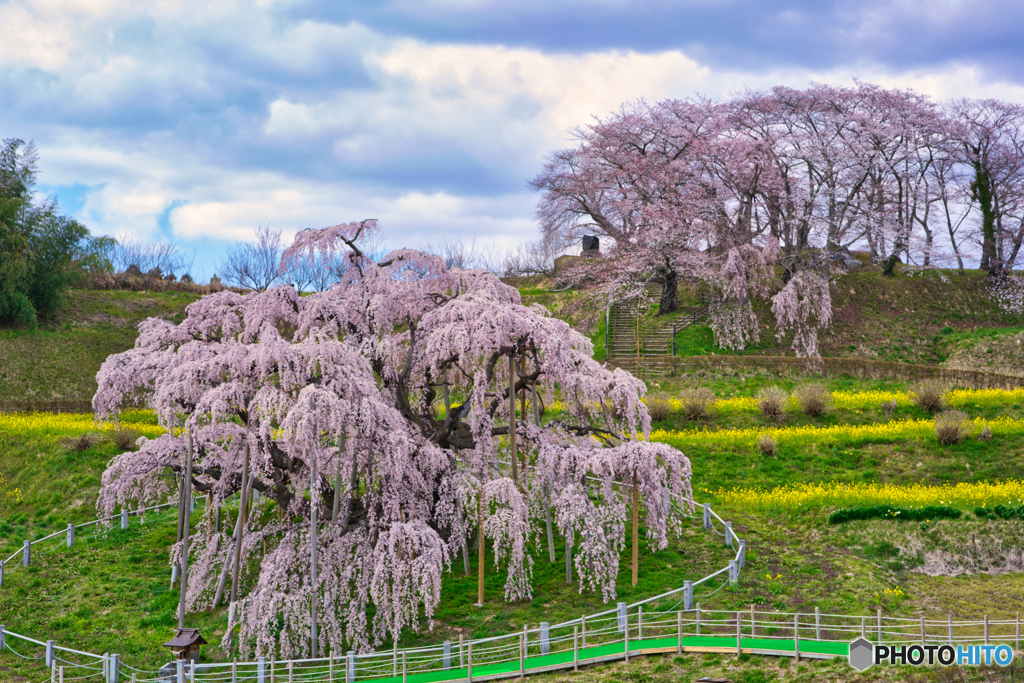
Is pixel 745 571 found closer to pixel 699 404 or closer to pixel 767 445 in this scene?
pixel 767 445

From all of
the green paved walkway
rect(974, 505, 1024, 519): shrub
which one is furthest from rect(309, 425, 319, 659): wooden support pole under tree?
rect(974, 505, 1024, 519): shrub

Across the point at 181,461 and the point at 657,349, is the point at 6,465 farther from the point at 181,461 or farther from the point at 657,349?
the point at 657,349

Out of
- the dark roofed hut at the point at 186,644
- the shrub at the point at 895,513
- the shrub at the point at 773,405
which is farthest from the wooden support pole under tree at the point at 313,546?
the shrub at the point at 773,405

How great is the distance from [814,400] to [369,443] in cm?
2010

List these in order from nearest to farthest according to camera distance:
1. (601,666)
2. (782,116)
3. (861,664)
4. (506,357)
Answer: (861,664)
(601,666)
(506,357)
(782,116)

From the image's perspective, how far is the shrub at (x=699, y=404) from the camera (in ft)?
103

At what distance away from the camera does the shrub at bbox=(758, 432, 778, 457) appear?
2769cm

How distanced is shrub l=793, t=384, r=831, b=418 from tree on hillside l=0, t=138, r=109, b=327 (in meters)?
39.5

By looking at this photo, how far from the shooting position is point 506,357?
20.8 m

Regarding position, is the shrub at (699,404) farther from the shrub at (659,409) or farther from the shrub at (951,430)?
the shrub at (951,430)

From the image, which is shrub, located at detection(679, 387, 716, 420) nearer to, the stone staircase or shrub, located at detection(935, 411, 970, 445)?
the stone staircase

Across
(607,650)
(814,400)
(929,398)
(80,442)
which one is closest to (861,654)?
(607,650)

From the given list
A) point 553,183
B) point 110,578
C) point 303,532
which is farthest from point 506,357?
point 553,183

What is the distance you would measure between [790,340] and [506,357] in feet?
85.4
